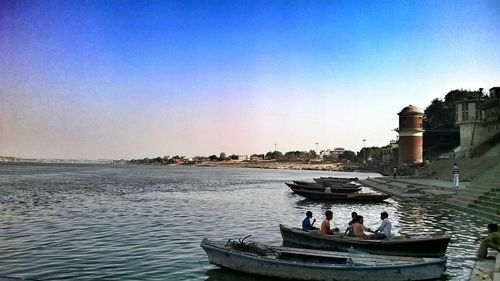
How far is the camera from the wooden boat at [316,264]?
11508 millimetres

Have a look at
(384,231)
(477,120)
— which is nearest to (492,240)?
(384,231)

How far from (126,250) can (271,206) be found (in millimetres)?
19442

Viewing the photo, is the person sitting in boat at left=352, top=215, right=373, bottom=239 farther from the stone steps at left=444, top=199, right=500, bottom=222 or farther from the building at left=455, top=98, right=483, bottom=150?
the building at left=455, top=98, right=483, bottom=150

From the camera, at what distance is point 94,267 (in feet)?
47.6

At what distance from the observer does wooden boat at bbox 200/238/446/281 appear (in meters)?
11.5

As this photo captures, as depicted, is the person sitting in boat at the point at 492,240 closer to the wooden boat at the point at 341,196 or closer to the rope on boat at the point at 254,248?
the rope on boat at the point at 254,248

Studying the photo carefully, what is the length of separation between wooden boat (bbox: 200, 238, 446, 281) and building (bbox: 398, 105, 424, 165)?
75.2 metres

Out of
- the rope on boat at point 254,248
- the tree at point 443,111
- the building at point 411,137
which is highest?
the tree at point 443,111

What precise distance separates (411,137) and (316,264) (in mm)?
77805

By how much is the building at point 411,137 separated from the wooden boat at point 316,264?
75.2 meters

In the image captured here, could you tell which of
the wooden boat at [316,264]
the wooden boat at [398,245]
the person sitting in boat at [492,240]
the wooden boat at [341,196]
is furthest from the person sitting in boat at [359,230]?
the wooden boat at [341,196]

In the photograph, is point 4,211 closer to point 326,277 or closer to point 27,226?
point 27,226

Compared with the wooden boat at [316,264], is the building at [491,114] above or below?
above

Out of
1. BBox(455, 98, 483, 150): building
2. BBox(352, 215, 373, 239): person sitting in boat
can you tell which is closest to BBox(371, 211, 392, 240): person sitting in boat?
BBox(352, 215, 373, 239): person sitting in boat
